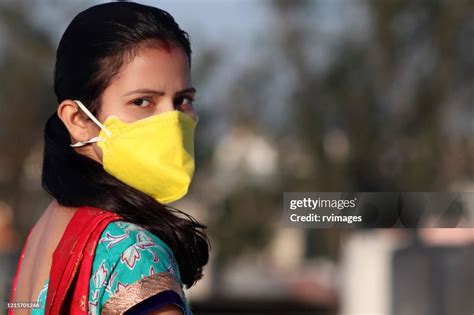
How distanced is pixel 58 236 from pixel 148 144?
0.61ft

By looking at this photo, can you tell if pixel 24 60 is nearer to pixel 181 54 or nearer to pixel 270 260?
pixel 181 54

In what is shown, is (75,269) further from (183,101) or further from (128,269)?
(183,101)

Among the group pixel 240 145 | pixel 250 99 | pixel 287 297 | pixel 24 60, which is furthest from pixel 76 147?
pixel 287 297

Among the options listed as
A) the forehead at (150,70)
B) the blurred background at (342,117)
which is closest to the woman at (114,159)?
the forehead at (150,70)

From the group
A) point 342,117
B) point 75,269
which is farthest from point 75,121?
point 342,117

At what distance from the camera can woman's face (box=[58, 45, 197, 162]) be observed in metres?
1.44

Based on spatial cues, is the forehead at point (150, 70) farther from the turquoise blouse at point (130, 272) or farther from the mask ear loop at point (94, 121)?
the turquoise blouse at point (130, 272)

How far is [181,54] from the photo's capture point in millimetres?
1479

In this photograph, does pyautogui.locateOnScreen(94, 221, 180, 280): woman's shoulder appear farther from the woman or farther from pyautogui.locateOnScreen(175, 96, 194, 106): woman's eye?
pyautogui.locateOnScreen(175, 96, 194, 106): woman's eye

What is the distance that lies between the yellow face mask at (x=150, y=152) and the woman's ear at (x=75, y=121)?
11 mm

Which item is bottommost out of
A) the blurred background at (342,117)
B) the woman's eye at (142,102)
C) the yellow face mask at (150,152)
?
the yellow face mask at (150,152)

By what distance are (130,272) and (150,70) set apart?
11.8 inches

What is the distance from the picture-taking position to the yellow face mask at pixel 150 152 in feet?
4.80

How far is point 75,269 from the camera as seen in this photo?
1.36m
